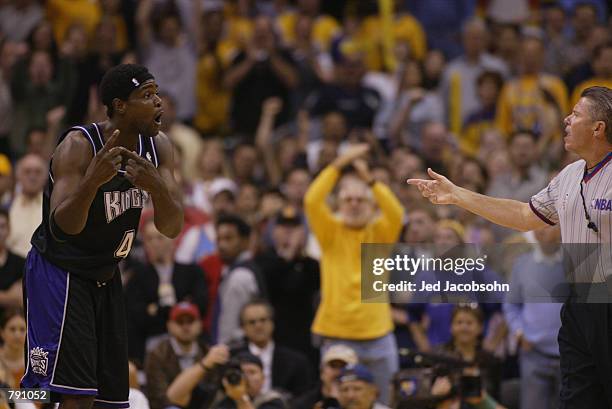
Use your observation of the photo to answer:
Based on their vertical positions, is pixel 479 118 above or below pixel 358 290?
above

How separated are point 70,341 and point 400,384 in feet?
11.4

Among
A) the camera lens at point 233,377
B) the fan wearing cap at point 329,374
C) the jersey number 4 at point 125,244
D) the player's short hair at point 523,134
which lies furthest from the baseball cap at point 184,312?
the player's short hair at point 523,134

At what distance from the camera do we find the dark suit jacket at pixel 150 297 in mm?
10344

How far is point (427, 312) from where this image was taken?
10.4 m

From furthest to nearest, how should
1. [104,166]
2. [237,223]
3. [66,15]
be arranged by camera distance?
[66,15]
[237,223]
[104,166]

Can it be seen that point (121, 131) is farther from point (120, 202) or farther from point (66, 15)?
point (66, 15)

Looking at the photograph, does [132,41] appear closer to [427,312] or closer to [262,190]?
[262,190]

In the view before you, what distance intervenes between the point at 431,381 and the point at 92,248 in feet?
11.0

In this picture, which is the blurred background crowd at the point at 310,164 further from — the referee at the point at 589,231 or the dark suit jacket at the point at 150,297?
the referee at the point at 589,231

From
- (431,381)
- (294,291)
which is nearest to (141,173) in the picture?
(431,381)

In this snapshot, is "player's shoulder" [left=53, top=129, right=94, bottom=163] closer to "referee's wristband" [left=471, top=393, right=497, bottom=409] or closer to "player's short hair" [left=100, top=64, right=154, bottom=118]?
"player's short hair" [left=100, top=64, right=154, bottom=118]

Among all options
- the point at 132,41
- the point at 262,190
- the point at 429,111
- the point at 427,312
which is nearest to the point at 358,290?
the point at 427,312

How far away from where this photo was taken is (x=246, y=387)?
346 inches

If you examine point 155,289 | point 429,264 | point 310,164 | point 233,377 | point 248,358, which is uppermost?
point 310,164
